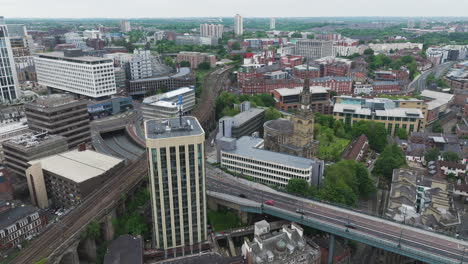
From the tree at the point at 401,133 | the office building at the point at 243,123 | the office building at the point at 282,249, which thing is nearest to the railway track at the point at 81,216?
the office building at the point at 243,123

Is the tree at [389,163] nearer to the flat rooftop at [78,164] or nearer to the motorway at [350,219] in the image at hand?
the motorway at [350,219]

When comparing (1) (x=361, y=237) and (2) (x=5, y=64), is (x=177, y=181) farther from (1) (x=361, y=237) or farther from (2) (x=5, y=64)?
(2) (x=5, y=64)

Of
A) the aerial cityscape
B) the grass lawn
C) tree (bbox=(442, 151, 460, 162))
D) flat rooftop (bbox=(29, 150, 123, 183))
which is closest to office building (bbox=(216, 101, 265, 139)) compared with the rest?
the aerial cityscape

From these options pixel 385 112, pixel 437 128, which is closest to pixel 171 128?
pixel 385 112

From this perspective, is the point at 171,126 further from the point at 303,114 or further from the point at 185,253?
the point at 303,114

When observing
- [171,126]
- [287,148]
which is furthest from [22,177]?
[287,148]

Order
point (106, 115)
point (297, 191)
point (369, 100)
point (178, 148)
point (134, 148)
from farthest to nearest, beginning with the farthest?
point (106, 115), point (369, 100), point (134, 148), point (297, 191), point (178, 148)
